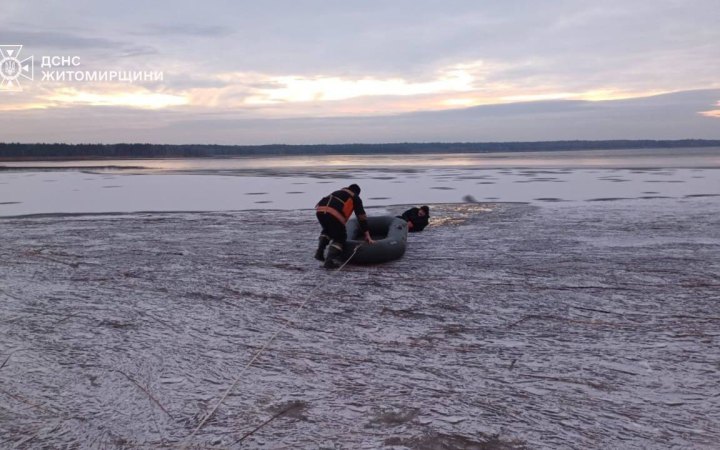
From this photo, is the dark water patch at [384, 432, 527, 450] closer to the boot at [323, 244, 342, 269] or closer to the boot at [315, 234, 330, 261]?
the boot at [323, 244, 342, 269]

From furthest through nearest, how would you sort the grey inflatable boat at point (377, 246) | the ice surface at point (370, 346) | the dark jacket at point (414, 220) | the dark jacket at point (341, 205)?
the dark jacket at point (414, 220) → the grey inflatable boat at point (377, 246) → the dark jacket at point (341, 205) → the ice surface at point (370, 346)

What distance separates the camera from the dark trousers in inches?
337

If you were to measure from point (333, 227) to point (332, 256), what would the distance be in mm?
420

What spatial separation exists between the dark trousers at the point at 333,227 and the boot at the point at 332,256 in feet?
0.32

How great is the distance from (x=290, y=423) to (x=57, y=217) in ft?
44.2

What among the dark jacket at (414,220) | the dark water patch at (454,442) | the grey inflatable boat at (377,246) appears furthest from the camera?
the dark jacket at (414,220)

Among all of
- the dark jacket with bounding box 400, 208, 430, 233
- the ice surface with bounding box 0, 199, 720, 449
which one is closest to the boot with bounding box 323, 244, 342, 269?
the ice surface with bounding box 0, 199, 720, 449

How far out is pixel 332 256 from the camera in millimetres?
8578

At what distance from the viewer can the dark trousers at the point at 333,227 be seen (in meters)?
8.56

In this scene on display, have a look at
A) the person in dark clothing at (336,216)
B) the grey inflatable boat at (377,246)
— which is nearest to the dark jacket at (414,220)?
the grey inflatable boat at (377,246)

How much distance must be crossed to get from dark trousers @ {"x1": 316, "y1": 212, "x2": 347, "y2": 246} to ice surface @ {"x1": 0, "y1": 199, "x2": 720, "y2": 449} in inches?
19.1

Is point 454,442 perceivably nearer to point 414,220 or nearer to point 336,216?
point 336,216

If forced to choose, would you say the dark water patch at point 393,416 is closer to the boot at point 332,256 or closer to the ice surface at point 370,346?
the ice surface at point 370,346

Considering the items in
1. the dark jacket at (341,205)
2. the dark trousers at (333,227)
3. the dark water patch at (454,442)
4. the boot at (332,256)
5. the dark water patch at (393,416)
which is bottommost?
the dark water patch at (454,442)
